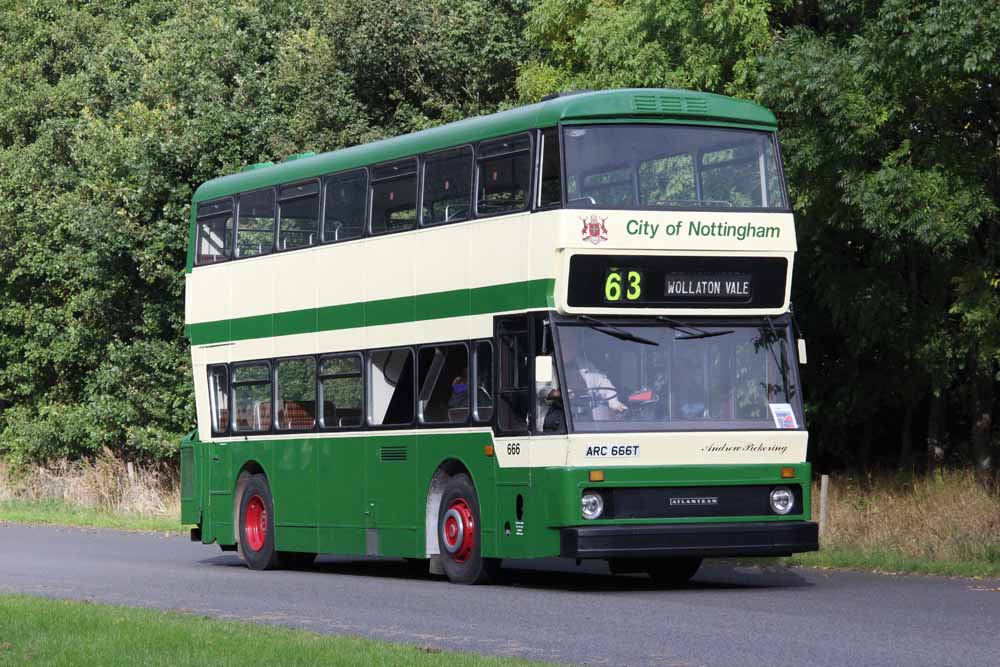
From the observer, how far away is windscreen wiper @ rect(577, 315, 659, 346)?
17.9m

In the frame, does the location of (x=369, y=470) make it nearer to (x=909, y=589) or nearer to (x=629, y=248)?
(x=629, y=248)

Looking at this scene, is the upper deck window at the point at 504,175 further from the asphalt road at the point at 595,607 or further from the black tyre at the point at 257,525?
the black tyre at the point at 257,525

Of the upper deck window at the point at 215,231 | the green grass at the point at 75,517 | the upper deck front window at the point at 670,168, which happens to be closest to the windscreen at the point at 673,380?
the upper deck front window at the point at 670,168

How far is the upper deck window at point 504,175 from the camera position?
727 inches

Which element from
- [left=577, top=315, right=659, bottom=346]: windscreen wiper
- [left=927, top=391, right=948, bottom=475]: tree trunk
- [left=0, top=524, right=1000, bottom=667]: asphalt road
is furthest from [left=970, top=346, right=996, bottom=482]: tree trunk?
[left=577, top=315, right=659, bottom=346]: windscreen wiper

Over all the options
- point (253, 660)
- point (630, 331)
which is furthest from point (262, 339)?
point (253, 660)

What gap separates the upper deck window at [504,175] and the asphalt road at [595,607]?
3696 millimetres

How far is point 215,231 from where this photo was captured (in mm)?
24578

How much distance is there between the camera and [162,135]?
125ft

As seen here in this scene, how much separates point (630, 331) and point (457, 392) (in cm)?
238

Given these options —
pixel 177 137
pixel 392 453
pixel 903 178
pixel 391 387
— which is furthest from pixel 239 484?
pixel 177 137

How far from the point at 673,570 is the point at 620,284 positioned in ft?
11.6

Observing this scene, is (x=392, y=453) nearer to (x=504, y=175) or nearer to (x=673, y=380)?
(x=504, y=175)

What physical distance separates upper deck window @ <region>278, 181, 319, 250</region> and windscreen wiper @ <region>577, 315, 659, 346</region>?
5.18 m
